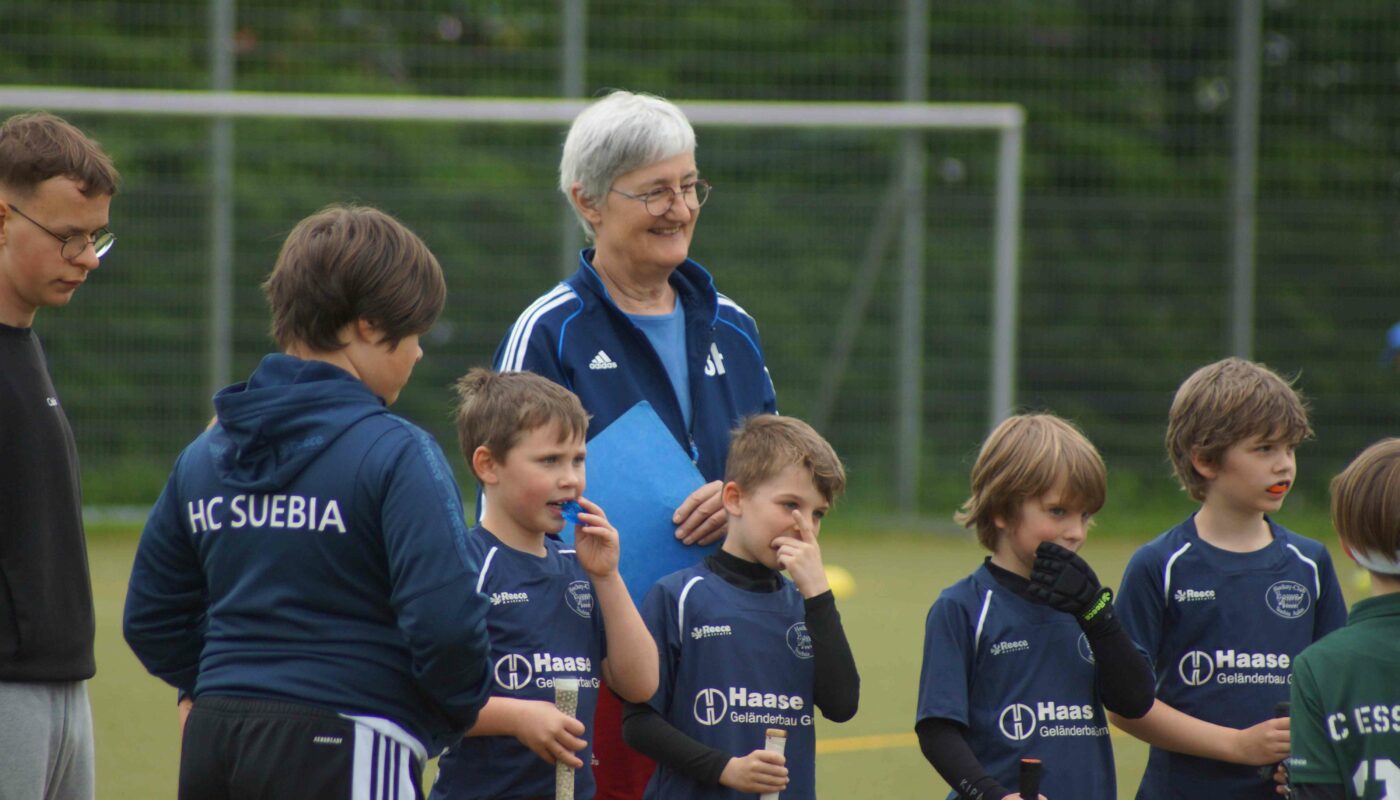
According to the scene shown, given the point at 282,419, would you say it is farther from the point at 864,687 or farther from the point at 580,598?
the point at 864,687

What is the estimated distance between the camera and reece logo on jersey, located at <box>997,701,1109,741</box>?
3297mm

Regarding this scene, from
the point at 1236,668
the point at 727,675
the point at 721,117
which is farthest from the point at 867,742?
the point at 721,117

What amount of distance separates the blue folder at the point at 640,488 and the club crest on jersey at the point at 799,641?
1.01 feet

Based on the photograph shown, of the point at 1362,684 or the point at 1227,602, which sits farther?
the point at 1227,602

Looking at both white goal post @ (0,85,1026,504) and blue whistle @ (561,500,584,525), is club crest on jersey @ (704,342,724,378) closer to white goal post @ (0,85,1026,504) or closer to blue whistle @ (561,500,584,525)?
blue whistle @ (561,500,584,525)

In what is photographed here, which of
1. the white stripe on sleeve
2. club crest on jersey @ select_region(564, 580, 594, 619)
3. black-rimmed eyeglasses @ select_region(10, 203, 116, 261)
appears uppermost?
black-rimmed eyeglasses @ select_region(10, 203, 116, 261)

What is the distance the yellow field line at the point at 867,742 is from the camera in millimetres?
5746

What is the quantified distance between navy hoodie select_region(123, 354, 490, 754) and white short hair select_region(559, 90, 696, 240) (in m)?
1.09

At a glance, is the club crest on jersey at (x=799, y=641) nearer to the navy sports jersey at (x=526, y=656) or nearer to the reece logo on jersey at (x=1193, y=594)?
the navy sports jersey at (x=526, y=656)

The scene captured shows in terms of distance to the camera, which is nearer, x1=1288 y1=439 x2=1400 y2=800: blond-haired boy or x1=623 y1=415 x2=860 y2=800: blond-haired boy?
x1=1288 y1=439 x2=1400 y2=800: blond-haired boy

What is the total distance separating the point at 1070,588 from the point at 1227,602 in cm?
53

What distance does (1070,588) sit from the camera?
127 inches

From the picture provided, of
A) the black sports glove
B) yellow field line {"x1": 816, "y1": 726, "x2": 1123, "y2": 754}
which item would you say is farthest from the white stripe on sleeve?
yellow field line {"x1": 816, "y1": 726, "x2": 1123, "y2": 754}

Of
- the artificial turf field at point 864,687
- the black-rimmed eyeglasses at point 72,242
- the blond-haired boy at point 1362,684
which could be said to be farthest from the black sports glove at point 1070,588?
the black-rimmed eyeglasses at point 72,242
